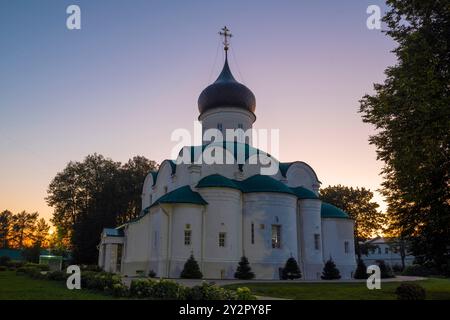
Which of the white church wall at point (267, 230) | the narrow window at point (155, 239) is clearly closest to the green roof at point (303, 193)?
the white church wall at point (267, 230)

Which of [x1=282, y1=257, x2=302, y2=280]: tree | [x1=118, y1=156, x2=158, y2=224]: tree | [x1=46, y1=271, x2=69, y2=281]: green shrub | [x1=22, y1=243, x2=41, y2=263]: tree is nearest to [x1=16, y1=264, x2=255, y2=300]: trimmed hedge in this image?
[x1=46, y1=271, x2=69, y2=281]: green shrub

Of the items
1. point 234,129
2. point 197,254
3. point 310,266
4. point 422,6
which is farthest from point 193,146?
point 422,6

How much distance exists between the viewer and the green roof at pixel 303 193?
3081cm

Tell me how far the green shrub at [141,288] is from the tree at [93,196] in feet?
107

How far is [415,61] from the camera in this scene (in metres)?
14.2

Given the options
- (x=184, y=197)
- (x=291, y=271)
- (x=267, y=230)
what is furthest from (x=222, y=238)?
(x=291, y=271)

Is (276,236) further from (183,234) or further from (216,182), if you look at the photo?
(183,234)

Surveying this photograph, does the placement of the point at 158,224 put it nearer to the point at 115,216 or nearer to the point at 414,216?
the point at 414,216

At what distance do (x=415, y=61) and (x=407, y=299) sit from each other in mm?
8308

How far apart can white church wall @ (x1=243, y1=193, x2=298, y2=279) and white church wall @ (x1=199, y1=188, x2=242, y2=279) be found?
2.50 ft

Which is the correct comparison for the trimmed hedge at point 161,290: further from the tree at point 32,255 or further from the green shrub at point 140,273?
the tree at point 32,255

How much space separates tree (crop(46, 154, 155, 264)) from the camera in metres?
44.8

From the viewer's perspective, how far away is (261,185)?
2861 cm

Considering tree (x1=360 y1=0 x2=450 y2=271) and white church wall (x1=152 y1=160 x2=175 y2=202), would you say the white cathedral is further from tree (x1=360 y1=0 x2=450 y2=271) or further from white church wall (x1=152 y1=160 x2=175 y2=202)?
tree (x1=360 y1=0 x2=450 y2=271)
